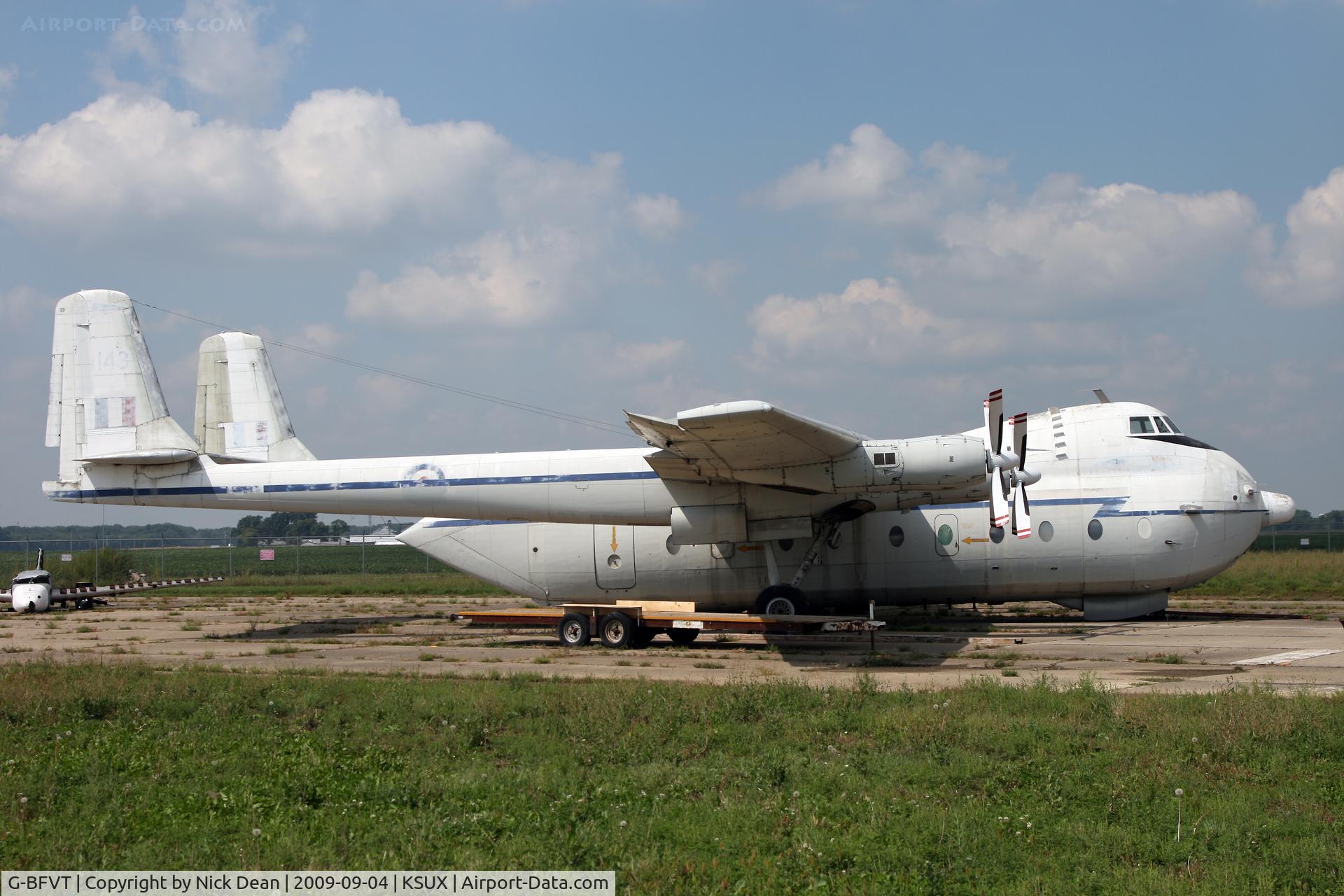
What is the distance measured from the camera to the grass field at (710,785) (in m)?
6.75

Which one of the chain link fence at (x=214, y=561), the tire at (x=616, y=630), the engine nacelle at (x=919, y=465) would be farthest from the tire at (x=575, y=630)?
the chain link fence at (x=214, y=561)

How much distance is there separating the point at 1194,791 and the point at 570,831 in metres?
5.08

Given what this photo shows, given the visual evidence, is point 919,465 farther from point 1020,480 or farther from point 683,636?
point 683,636

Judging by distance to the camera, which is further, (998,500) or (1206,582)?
(1206,582)

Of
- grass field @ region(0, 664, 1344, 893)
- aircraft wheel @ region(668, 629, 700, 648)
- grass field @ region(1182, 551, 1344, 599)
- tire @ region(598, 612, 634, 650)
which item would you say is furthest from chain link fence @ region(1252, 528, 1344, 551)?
grass field @ region(0, 664, 1344, 893)

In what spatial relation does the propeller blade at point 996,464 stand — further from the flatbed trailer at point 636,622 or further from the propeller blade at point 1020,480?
the flatbed trailer at point 636,622

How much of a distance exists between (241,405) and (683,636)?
1452cm

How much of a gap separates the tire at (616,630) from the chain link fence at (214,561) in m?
7.64

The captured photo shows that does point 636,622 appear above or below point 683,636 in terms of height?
above

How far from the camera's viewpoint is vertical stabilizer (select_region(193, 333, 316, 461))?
26.9m

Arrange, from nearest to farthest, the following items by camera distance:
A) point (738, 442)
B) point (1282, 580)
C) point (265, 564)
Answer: point (738, 442), point (1282, 580), point (265, 564)

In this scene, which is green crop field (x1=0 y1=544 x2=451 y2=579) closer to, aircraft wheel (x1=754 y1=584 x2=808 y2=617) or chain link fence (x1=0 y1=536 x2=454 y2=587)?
chain link fence (x1=0 y1=536 x2=454 y2=587)

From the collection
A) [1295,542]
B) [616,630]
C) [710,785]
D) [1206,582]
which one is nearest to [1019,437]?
[616,630]

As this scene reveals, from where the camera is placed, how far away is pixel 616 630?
2088 cm
